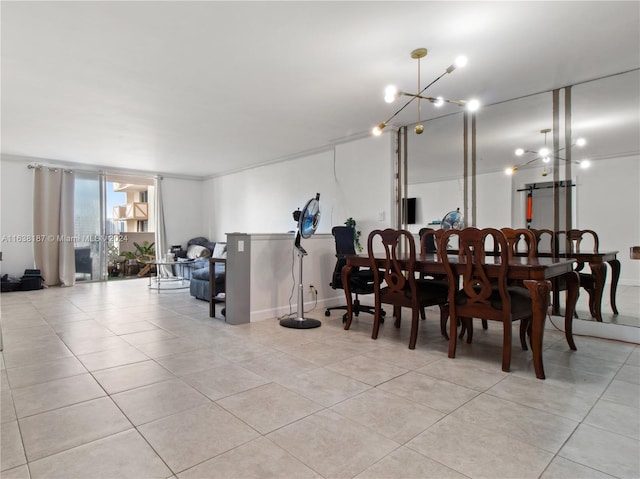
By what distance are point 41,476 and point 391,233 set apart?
2.55 meters

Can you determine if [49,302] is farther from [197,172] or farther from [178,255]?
[197,172]

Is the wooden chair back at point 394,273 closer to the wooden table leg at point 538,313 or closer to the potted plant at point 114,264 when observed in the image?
the wooden table leg at point 538,313

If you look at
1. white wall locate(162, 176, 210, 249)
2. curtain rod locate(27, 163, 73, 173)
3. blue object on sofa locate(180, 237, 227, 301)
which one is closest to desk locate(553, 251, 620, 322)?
blue object on sofa locate(180, 237, 227, 301)

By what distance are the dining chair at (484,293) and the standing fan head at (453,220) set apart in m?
1.67

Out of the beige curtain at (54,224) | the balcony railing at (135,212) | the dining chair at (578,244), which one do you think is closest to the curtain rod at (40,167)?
the beige curtain at (54,224)

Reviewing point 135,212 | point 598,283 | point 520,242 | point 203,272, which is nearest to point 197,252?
point 203,272

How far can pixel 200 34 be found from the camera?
8.48 feet

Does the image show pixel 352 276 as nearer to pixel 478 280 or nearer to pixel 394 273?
pixel 394 273

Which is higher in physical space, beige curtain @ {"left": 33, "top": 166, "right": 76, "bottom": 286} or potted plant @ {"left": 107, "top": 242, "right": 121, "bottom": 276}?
beige curtain @ {"left": 33, "top": 166, "right": 76, "bottom": 286}

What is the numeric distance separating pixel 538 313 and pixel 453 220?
7.22ft

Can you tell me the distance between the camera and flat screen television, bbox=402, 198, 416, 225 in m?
4.77

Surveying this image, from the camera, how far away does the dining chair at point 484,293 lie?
2441mm

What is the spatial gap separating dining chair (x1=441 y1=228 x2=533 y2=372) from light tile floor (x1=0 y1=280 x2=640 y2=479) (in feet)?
1.12

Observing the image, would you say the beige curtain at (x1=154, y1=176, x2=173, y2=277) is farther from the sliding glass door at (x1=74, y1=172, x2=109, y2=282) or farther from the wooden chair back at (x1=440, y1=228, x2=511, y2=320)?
the wooden chair back at (x1=440, y1=228, x2=511, y2=320)
